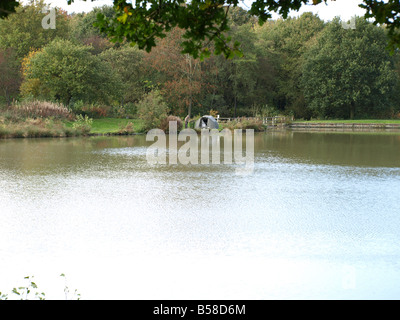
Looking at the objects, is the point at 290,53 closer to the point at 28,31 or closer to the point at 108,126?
the point at 28,31

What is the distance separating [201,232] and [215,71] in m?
34.6

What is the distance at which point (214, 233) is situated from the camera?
7438 mm

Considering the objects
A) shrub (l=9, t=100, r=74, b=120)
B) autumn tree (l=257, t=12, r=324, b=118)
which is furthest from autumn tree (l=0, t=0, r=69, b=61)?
autumn tree (l=257, t=12, r=324, b=118)

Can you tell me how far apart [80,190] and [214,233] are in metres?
4.39

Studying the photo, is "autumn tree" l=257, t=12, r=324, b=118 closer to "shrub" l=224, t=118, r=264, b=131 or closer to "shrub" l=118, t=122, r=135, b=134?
"shrub" l=224, t=118, r=264, b=131

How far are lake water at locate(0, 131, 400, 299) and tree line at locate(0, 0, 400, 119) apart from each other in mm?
20986

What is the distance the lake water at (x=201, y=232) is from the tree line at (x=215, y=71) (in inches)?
826

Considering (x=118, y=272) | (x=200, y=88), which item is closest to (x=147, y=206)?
(x=118, y=272)

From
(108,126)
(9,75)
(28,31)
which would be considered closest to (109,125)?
(108,126)

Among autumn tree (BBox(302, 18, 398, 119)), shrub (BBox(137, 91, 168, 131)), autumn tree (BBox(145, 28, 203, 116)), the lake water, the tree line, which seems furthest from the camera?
autumn tree (BBox(302, 18, 398, 119))

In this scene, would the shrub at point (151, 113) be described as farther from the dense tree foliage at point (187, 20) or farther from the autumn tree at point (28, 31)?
the dense tree foliage at point (187, 20)

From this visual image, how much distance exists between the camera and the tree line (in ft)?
111

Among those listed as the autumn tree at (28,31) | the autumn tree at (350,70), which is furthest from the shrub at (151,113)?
the autumn tree at (350,70)
